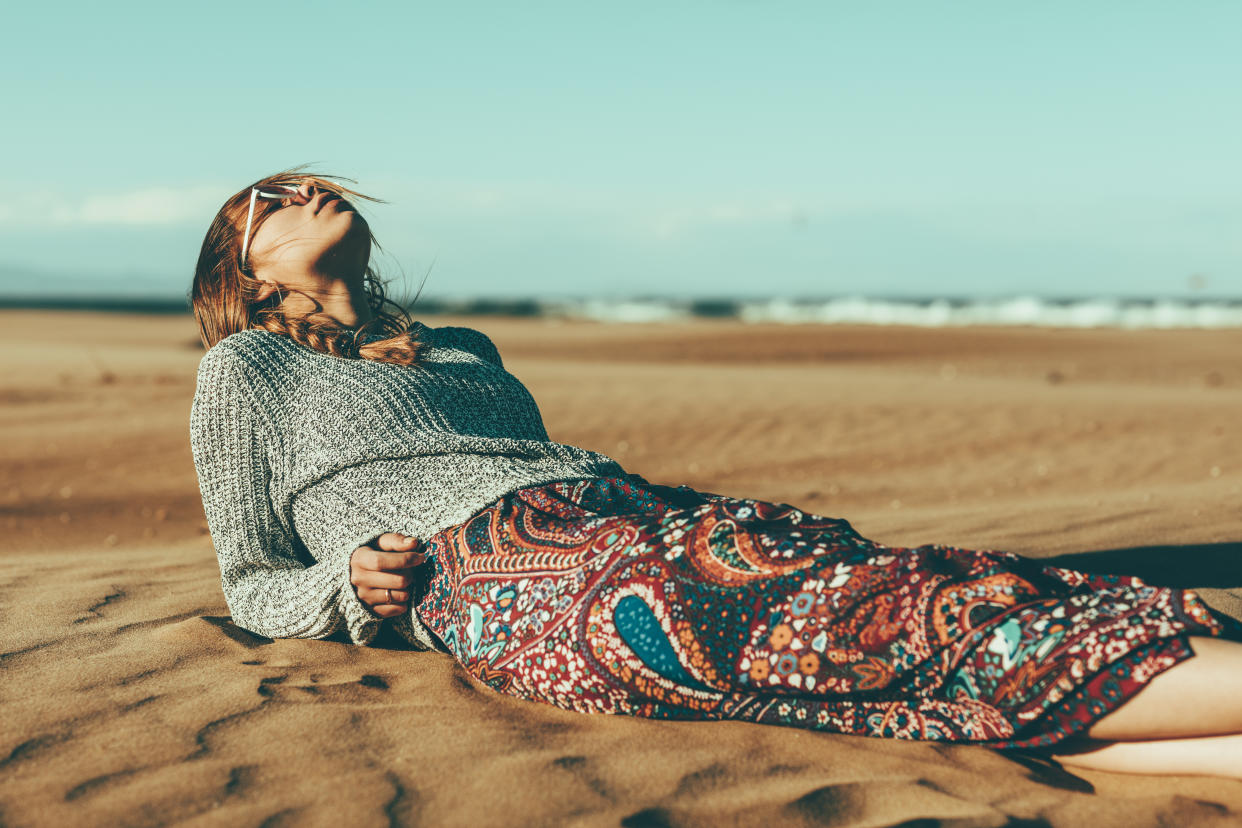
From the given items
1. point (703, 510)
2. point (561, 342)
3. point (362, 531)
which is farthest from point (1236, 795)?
point (561, 342)

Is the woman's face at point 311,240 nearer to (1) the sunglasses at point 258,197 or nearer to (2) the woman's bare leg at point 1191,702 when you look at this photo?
(1) the sunglasses at point 258,197

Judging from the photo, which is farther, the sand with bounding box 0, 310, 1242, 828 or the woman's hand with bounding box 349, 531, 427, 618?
the woman's hand with bounding box 349, 531, 427, 618

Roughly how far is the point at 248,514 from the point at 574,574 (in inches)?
40.6

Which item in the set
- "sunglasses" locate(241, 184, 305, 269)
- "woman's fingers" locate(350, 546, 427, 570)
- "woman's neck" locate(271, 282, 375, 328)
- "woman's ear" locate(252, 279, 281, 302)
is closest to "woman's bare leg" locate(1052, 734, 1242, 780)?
"woman's fingers" locate(350, 546, 427, 570)

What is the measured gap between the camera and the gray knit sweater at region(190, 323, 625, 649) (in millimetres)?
2658

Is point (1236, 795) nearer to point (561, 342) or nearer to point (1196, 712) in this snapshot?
point (1196, 712)

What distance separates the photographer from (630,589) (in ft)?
7.09

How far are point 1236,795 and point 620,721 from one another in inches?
46.6

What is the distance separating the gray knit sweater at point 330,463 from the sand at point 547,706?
0.22 meters

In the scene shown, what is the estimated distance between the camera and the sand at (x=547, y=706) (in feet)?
6.77

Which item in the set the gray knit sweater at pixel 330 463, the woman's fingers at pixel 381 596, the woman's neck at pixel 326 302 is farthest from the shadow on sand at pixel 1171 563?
the woman's neck at pixel 326 302

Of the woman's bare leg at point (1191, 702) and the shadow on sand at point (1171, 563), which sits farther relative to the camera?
the shadow on sand at point (1171, 563)

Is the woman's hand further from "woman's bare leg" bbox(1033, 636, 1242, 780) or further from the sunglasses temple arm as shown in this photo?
"woman's bare leg" bbox(1033, 636, 1242, 780)

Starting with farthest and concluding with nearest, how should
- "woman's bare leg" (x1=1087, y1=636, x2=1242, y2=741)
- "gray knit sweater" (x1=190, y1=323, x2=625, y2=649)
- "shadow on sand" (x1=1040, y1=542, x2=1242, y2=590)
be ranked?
"shadow on sand" (x1=1040, y1=542, x2=1242, y2=590), "gray knit sweater" (x1=190, y1=323, x2=625, y2=649), "woman's bare leg" (x1=1087, y1=636, x2=1242, y2=741)
